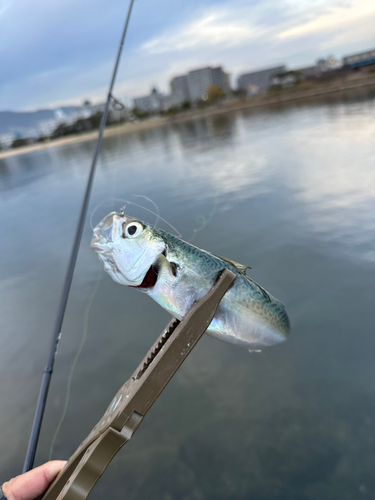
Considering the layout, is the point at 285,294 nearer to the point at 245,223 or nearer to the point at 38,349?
the point at 245,223

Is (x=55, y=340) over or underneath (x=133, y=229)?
underneath

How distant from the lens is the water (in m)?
2.74

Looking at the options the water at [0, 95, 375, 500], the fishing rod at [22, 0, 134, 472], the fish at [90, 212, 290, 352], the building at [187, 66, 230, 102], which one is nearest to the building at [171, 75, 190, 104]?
the building at [187, 66, 230, 102]

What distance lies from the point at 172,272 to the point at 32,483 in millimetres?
1259

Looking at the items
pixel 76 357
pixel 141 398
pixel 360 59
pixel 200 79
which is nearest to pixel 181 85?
pixel 200 79

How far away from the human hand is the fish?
40.6 inches

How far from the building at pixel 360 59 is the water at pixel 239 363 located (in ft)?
188

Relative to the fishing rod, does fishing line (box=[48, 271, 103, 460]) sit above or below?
→ below

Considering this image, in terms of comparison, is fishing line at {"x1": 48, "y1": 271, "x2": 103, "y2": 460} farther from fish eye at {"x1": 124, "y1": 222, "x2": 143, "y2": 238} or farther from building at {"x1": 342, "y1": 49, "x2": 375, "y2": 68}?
building at {"x1": 342, "y1": 49, "x2": 375, "y2": 68}

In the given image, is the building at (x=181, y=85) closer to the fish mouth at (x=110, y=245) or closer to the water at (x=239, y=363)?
→ the water at (x=239, y=363)

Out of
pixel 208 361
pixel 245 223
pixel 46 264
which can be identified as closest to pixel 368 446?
pixel 208 361

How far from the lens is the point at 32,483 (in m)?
1.65

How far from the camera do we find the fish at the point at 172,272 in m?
1.38

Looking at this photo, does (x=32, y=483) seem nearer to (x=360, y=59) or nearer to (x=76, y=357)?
(x=76, y=357)
